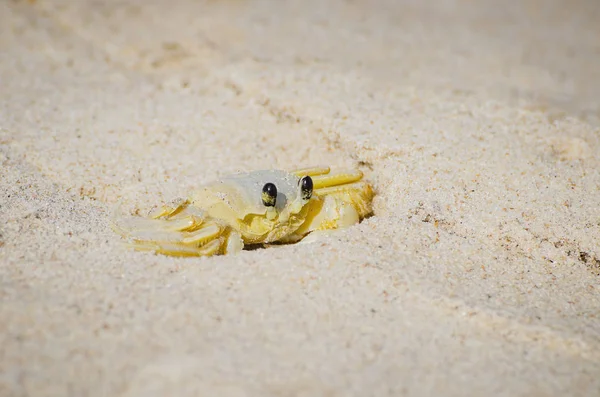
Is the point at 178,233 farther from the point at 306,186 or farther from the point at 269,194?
the point at 306,186

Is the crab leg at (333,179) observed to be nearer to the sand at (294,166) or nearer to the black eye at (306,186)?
the sand at (294,166)

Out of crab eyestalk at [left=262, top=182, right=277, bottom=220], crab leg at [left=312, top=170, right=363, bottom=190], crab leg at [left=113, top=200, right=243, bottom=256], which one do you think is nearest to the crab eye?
crab eyestalk at [left=262, top=182, right=277, bottom=220]

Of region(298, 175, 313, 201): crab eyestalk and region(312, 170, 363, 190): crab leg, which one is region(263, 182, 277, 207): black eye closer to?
region(298, 175, 313, 201): crab eyestalk

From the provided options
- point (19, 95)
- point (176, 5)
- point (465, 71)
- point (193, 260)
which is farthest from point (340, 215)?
point (176, 5)

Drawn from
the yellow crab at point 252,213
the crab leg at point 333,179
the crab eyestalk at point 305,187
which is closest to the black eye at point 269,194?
the yellow crab at point 252,213

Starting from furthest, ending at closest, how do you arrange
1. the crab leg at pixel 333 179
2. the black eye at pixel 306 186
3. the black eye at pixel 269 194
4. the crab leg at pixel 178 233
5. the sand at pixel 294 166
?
the crab leg at pixel 333 179, the black eye at pixel 306 186, the black eye at pixel 269 194, the crab leg at pixel 178 233, the sand at pixel 294 166

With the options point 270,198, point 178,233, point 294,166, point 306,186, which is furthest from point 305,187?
point 178,233

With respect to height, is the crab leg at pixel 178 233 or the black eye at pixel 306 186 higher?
the black eye at pixel 306 186

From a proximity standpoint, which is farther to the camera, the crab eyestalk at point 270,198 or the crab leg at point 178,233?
the crab eyestalk at point 270,198

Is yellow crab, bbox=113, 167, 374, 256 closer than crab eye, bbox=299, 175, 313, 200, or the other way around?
yellow crab, bbox=113, 167, 374, 256
